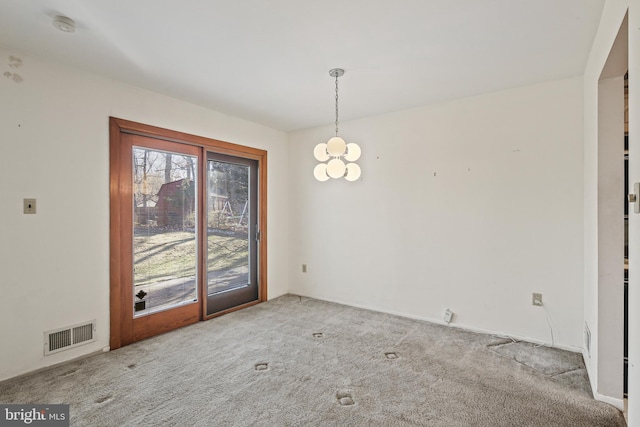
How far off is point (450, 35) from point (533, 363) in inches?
109

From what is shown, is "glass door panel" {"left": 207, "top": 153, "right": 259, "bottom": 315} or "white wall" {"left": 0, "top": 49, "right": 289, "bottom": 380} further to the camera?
"glass door panel" {"left": 207, "top": 153, "right": 259, "bottom": 315}

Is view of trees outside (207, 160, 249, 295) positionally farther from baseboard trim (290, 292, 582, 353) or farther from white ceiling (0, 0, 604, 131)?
baseboard trim (290, 292, 582, 353)

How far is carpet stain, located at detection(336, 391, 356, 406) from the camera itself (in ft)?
7.16

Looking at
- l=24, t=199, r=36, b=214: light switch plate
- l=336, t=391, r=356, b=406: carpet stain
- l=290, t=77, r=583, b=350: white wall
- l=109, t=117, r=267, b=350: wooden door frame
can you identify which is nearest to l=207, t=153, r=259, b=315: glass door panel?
l=109, t=117, r=267, b=350: wooden door frame

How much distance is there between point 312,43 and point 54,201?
251 centimetres

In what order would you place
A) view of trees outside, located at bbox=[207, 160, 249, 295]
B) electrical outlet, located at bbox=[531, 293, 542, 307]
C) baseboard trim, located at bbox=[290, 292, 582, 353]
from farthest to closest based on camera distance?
1. view of trees outside, located at bbox=[207, 160, 249, 295]
2. electrical outlet, located at bbox=[531, 293, 542, 307]
3. baseboard trim, located at bbox=[290, 292, 582, 353]

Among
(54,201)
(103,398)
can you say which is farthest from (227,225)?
(103,398)

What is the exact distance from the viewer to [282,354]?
292 cm

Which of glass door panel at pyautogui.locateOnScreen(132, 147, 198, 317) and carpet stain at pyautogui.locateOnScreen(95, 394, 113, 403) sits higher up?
glass door panel at pyautogui.locateOnScreen(132, 147, 198, 317)

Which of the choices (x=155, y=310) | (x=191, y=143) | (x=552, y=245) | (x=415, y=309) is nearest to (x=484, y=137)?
(x=552, y=245)

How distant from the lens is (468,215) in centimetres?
351
